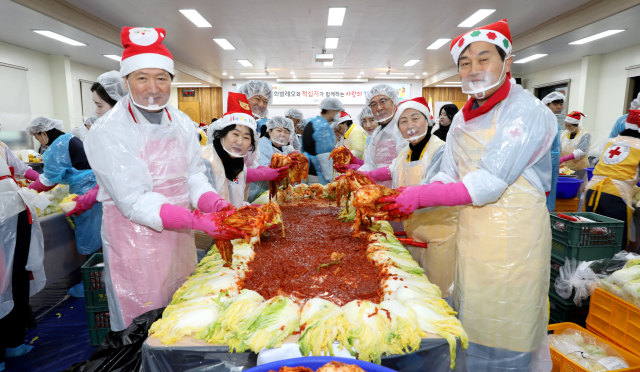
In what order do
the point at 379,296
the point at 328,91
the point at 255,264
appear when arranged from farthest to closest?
the point at 328,91 < the point at 255,264 < the point at 379,296

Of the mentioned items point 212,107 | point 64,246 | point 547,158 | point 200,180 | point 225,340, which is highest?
point 212,107

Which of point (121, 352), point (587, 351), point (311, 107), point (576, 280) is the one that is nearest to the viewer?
point (121, 352)

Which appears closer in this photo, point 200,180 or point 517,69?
point 200,180

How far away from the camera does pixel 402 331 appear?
132 cm

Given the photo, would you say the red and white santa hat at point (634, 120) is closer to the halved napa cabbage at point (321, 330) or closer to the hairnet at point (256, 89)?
the halved napa cabbage at point (321, 330)

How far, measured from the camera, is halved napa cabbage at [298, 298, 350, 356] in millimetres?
1270

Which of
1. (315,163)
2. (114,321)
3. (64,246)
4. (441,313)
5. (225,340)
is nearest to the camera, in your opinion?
(225,340)

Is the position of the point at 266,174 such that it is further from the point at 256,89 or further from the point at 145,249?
the point at 145,249

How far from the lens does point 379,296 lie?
1.68 metres

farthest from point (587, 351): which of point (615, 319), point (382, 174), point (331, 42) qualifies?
point (331, 42)

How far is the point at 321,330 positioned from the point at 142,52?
67.6 inches

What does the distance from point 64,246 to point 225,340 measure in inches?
156

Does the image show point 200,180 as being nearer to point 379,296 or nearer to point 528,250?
point 379,296

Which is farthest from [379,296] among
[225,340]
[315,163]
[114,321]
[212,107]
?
[212,107]
